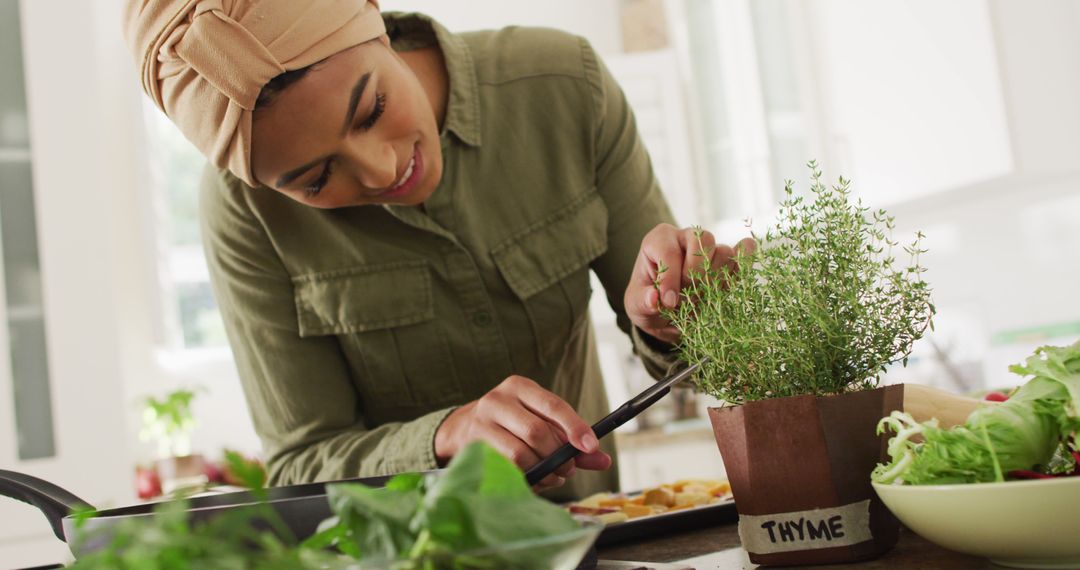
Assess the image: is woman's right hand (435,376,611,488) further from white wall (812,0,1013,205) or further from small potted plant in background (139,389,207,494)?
small potted plant in background (139,389,207,494)

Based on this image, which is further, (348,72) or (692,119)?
(692,119)

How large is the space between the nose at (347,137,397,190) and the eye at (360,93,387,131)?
2cm

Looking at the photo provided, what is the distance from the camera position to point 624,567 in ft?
1.97

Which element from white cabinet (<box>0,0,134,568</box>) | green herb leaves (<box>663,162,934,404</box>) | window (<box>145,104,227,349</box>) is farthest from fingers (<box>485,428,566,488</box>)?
window (<box>145,104,227,349</box>)

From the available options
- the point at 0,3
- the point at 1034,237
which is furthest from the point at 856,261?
the point at 0,3

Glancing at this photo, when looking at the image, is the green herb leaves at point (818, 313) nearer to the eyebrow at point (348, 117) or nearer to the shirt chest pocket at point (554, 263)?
the eyebrow at point (348, 117)

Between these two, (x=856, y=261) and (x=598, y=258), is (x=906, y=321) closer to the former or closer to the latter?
(x=856, y=261)

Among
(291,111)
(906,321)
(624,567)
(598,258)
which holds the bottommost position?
(624,567)

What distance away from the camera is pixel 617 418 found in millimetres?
702

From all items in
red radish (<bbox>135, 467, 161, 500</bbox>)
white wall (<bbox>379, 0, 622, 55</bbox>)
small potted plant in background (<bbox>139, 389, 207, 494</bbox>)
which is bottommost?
red radish (<bbox>135, 467, 161, 500</bbox>)

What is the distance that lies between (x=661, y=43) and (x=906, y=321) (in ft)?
13.6

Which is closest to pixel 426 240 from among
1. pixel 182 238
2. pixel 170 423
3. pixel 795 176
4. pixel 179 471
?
pixel 179 471

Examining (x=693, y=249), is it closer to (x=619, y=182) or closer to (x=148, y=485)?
(x=619, y=182)

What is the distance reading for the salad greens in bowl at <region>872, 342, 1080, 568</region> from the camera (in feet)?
1.59
